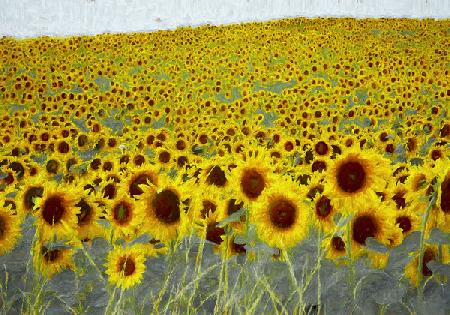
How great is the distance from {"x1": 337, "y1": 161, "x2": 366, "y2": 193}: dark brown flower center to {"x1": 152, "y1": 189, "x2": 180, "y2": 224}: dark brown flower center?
67cm

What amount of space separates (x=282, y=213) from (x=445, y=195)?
0.65m

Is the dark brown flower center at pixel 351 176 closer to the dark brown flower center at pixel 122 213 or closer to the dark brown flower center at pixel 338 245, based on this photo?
the dark brown flower center at pixel 338 245

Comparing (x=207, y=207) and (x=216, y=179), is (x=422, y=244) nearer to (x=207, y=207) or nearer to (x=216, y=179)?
(x=207, y=207)

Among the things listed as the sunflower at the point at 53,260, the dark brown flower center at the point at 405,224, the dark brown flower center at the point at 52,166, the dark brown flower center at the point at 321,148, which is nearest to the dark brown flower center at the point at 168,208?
the sunflower at the point at 53,260

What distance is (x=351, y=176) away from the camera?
2174 millimetres

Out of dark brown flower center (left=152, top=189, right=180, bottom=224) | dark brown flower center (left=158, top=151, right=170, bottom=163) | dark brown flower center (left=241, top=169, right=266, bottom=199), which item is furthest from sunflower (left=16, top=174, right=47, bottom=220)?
dark brown flower center (left=158, top=151, right=170, bottom=163)

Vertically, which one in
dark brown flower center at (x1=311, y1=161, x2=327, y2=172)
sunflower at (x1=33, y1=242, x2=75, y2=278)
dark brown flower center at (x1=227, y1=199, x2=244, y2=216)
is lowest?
sunflower at (x1=33, y1=242, x2=75, y2=278)

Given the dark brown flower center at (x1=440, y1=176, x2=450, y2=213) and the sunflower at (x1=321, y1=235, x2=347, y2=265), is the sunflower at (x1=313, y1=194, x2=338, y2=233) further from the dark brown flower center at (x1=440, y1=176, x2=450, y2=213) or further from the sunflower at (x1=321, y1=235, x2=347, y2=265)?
the dark brown flower center at (x1=440, y1=176, x2=450, y2=213)

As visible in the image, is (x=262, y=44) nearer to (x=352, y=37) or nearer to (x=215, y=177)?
(x=352, y=37)

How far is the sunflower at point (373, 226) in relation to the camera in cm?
217

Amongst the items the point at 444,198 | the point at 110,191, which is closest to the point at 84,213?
the point at 110,191

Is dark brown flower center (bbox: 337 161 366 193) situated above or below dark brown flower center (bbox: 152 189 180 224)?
above

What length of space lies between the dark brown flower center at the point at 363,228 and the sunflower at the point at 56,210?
1143 millimetres

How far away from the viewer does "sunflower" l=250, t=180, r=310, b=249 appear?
227 cm
